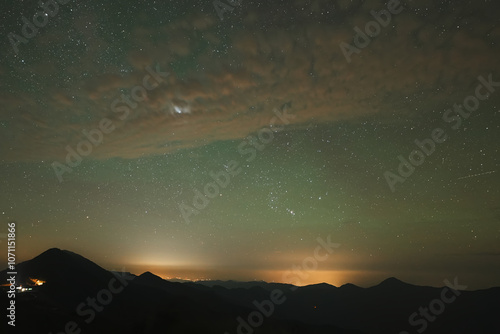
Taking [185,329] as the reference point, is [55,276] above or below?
above

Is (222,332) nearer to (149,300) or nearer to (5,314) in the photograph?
(149,300)

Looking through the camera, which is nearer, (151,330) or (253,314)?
(151,330)

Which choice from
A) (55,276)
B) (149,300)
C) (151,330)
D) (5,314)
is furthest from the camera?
(149,300)

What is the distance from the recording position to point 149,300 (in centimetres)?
9494

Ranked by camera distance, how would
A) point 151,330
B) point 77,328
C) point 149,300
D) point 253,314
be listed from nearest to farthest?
point 77,328
point 151,330
point 149,300
point 253,314

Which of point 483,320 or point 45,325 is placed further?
point 483,320

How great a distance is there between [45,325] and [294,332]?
241 ft

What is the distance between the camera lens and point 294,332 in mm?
95500

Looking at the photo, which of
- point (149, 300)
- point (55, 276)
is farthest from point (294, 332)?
point (55, 276)

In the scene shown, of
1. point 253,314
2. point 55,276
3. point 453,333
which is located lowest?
point 453,333

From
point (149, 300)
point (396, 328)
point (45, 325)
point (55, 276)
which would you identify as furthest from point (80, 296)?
point (396, 328)

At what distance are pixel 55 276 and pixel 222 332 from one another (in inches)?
1884

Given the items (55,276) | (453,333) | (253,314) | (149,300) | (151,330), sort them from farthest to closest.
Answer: (453,333) → (253,314) → (149,300) → (55,276) → (151,330)

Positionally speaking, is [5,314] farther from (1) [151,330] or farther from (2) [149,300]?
(2) [149,300]
